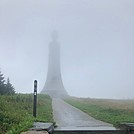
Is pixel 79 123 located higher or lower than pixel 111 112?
lower

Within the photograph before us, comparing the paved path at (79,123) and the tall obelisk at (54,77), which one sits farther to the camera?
the tall obelisk at (54,77)

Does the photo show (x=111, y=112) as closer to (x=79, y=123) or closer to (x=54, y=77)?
(x=79, y=123)

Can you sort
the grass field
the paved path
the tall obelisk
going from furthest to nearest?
1. the tall obelisk
2. the grass field
3. the paved path

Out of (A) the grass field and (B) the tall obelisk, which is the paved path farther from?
(B) the tall obelisk

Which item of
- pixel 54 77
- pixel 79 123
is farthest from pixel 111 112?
pixel 54 77

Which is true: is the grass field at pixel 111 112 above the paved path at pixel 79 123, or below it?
above

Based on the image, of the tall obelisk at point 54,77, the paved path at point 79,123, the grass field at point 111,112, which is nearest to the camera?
the paved path at point 79,123

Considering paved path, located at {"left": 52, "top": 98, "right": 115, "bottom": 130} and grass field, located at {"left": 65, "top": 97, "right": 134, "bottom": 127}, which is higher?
grass field, located at {"left": 65, "top": 97, "right": 134, "bottom": 127}

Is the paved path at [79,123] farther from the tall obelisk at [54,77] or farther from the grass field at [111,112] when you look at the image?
the tall obelisk at [54,77]

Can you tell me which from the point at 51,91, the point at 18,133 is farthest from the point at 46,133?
the point at 51,91

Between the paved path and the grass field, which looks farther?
the grass field

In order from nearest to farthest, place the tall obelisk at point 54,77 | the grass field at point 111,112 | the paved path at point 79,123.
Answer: the paved path at point 79,123 < the grass field at point 111,112 < the tall obelisk at point 54,77

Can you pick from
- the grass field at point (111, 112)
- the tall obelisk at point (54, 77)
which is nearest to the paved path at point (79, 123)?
the grass field at point (111, 112)

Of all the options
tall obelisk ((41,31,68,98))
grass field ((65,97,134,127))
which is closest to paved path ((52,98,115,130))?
grass field ((65,97,134,127))
